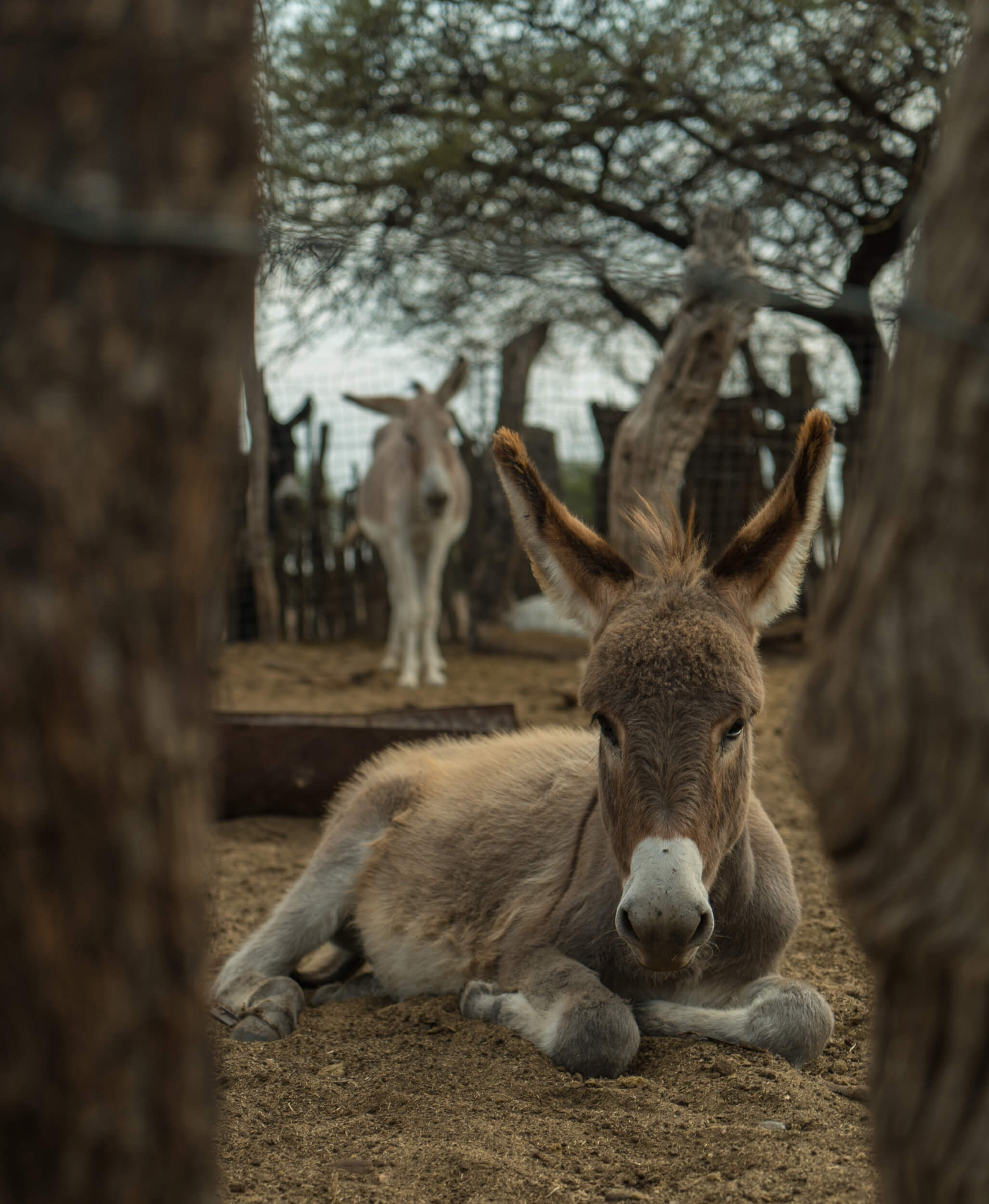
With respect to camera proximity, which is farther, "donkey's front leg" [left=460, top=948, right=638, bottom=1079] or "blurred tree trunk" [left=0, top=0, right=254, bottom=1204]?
"donkey's front leg" [left=460, top=948, right=638, bottom=1079]

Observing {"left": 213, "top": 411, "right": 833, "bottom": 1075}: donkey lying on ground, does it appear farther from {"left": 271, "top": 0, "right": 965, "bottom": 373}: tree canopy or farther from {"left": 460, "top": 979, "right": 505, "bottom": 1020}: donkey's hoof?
{"left": 271, "top": 0, "right": 965, "bottom": 373}: tree canopy

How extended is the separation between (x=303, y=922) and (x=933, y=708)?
10.8 feet

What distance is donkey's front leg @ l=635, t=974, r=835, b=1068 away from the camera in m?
2.99

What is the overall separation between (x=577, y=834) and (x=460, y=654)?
28.8ft

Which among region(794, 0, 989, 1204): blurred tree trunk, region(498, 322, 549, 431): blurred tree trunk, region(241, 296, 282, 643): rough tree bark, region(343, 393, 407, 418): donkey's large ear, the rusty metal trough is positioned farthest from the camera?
region(498, 322, 549, 431): blurred tree trunk

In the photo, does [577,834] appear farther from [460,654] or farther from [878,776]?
[460,654]

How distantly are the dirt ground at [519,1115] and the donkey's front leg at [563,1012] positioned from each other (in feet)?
0.16

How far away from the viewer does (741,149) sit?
40.0 feet

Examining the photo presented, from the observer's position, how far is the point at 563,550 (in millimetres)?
3264

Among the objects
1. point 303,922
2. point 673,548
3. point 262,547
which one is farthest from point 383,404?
point 673,548

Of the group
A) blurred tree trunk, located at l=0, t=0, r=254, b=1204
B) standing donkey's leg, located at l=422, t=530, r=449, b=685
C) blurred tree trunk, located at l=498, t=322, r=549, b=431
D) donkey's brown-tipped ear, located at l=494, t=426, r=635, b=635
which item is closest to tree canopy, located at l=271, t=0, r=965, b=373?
blurred tree trunk, located at l=498, t=322, r=549, b=431

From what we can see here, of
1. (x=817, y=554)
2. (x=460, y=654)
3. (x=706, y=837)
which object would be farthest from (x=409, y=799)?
(x=817, y=554)

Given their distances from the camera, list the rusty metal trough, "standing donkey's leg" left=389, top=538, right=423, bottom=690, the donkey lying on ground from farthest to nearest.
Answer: "standing donkey's leg" left=389, top=538, right=423, bottom=690 < the rusty metal trough < the donkey lying on ground

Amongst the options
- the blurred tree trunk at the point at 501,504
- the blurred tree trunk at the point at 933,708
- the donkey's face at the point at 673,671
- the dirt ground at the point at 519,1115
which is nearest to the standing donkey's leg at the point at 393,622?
the blurred tree trunk at the point at 501,504
